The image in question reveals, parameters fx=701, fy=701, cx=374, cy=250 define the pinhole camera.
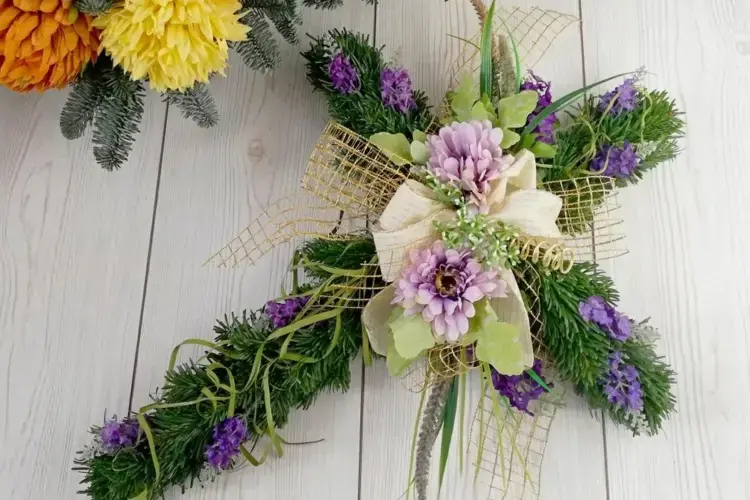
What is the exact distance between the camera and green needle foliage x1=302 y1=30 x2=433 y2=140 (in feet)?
2.35

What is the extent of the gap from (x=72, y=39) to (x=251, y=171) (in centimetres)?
25

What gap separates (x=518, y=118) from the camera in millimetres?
615

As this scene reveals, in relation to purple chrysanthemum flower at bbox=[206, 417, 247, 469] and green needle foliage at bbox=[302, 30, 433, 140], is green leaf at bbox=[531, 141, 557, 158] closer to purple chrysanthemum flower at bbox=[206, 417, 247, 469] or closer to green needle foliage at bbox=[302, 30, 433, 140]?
green needle foliage at bbox=[302, 30, 433, 140]

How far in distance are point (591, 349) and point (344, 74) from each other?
37 cm

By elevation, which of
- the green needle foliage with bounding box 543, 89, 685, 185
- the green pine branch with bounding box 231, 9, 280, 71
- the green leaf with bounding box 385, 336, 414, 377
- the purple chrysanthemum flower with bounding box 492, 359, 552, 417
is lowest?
the purple chrysanthemum flower with bounding box 492, 359, 552, 417

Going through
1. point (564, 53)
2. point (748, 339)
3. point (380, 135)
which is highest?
point (564, 53)

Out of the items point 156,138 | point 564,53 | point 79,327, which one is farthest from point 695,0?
→ point 79,327

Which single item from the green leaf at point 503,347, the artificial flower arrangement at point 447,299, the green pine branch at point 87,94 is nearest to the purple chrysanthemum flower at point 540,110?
the artificial flower arrangement at point 447,299

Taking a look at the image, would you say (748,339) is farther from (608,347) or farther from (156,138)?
(156,138)

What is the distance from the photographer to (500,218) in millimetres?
600

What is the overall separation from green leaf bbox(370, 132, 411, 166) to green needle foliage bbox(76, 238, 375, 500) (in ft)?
0.33

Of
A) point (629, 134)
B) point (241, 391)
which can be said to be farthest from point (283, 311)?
point (629, 134)

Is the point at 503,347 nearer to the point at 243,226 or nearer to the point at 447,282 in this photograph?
the point at 447,282

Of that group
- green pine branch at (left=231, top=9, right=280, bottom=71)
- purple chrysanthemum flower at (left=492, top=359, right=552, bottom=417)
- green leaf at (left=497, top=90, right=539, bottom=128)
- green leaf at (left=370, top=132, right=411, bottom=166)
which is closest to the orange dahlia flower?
green pine branch at (left=231, top=9, right=280, bottom=71)
